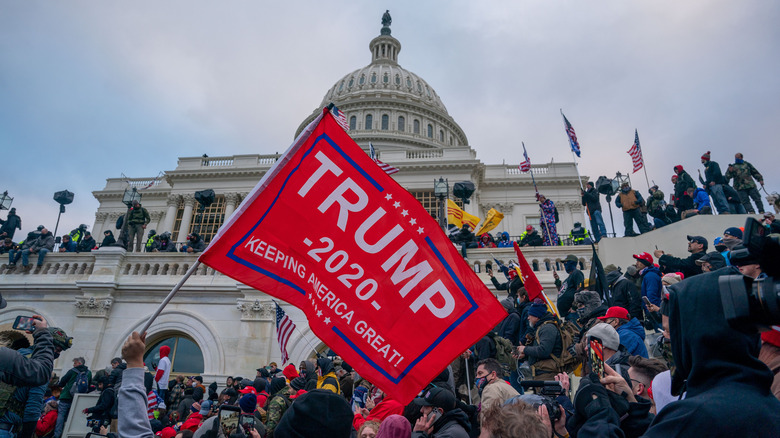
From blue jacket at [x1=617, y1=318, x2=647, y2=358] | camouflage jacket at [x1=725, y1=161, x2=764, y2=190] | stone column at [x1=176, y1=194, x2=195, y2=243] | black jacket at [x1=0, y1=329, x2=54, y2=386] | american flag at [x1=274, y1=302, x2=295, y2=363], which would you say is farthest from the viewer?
stone column at [x1=176, y1=194, x2=195, y2=243]

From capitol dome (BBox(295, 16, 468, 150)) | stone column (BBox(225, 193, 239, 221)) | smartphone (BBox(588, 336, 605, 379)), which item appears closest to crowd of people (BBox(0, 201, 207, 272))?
smartphone (BBox(588, 336, 605, 379))

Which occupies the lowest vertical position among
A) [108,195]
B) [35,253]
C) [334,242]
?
[334,242]

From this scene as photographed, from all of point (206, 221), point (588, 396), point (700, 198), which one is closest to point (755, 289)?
point (588, 396)

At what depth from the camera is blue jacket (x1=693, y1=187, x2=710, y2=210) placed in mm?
14203

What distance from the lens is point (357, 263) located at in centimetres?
411

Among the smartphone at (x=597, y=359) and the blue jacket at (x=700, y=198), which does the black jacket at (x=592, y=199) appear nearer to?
the blue jacket at (x=700, y=198)

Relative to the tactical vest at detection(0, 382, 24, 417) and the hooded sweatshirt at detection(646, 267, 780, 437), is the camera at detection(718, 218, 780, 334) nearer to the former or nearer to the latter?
the hooded sweatshirt at detection(646, 267, 780, 437)

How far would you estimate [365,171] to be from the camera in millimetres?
4309

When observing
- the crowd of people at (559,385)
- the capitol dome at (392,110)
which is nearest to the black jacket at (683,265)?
the crowd of people at (559,385)

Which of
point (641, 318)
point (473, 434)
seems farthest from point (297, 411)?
point (641, 318)

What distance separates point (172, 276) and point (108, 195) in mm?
38556

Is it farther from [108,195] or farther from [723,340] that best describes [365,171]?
[108,195]

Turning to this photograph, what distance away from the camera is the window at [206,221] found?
135 ft

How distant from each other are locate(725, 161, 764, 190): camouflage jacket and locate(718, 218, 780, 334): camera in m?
15.5
